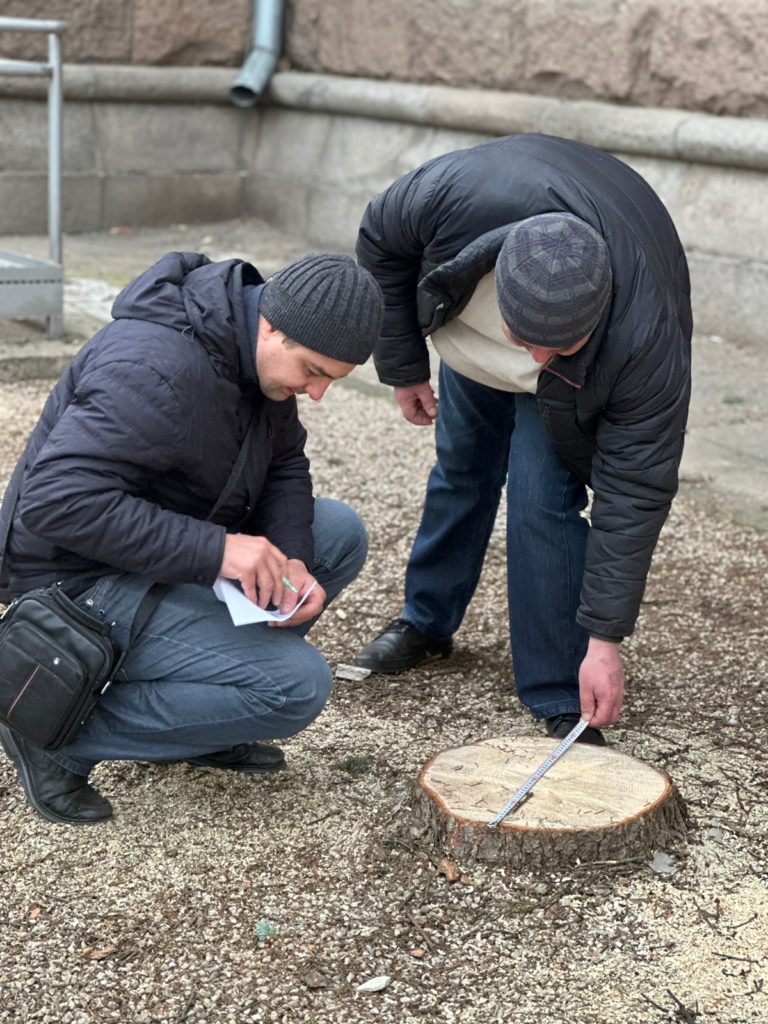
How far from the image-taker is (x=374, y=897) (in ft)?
8.61

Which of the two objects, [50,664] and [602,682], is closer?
[50,664]

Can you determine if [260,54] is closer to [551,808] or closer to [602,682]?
[602,682]

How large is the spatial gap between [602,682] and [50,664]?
41.8 inches

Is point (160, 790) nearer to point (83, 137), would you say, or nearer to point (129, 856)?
point (129, 856)

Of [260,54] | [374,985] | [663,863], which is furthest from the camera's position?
[260,54]

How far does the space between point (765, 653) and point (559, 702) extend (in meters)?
0.83

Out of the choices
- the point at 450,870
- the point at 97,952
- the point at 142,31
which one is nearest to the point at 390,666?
the point at 450,870

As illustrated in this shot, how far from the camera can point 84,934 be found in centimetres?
250

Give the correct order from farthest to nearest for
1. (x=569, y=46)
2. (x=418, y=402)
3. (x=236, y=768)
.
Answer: (x=569, y=46) < (x=418, y=402) < (x=236, y=768)

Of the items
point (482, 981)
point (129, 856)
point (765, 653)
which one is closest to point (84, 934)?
point (129, 856)

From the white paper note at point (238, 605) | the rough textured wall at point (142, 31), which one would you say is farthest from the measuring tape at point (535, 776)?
the rough textured wall at point (142, 31)

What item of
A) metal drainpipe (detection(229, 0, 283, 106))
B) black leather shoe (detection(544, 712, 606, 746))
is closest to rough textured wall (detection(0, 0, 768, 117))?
metal drainpipe (detection(229, 0, 283, 106))

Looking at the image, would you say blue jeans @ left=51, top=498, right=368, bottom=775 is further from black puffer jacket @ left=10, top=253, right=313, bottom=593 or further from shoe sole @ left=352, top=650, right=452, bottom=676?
shoe sole @ left=352, top=650, right=452, bottom=676

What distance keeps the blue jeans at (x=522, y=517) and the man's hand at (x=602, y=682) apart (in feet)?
1.09
